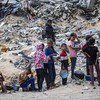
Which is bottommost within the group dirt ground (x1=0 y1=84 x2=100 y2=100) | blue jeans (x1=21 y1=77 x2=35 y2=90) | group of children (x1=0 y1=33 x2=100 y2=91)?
dirt ground (x1=0 y1=84 x2=100 y2=100)

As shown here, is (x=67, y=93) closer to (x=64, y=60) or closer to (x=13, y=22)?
(x=64, y=60)

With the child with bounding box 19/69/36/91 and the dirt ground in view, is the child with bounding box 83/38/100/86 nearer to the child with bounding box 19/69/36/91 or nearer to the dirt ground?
the dirt ground

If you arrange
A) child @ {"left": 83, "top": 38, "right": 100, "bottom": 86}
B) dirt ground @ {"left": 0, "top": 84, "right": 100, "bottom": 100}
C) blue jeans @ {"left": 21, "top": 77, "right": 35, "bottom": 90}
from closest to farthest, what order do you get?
1. dirt ground @ {"left": 0, "top": 84, "right": 100, "bottom": 100}
2. child @ {"left": 83, "top": 38, "right": 100, "bottom": 86}
3. blue jeans @ {"left": 21, "top": 77, "right": 35, "bottom": 90}

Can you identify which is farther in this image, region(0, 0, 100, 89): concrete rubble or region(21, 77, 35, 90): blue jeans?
region(0, 0, 100, 89): concrete rubble

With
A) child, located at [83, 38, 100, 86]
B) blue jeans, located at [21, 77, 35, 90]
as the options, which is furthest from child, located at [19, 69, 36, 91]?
child, located at [83, 38, 100, 86]

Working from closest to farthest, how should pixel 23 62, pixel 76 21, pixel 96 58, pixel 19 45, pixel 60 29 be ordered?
pixel 96 58, pixel 23 62, pixel 19 45, pixel 60 29, pixel 76 21

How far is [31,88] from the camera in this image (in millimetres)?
12578

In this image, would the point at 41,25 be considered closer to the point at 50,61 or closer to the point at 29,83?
the point at 50,61

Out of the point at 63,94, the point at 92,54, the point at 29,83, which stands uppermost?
the point at 92,54

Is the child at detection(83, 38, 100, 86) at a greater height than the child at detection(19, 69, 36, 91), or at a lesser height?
greater

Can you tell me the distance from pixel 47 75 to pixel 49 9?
1192 centimetres

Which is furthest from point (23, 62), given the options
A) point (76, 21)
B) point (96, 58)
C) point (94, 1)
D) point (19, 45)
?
point (94, 1)

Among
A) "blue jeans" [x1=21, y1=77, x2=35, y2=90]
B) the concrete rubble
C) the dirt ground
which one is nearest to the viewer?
the dirt ground

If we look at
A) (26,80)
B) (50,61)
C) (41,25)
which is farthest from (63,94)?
(41,25)
